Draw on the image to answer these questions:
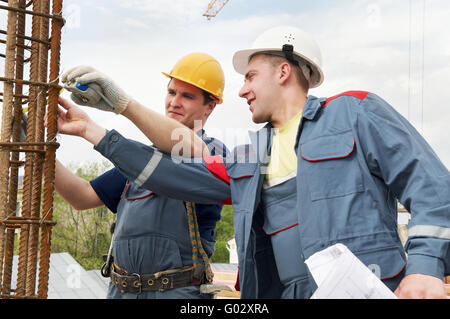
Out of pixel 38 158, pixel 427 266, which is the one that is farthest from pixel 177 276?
pixel 427 266

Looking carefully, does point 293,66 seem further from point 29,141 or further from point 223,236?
point 223,236

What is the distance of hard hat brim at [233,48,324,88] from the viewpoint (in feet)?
10.9

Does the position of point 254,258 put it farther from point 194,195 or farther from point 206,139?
point 206,139

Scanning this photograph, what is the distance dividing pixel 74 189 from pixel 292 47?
224 cm

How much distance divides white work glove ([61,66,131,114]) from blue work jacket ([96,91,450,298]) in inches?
9.1

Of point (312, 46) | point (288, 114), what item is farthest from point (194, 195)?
point (312, 46)

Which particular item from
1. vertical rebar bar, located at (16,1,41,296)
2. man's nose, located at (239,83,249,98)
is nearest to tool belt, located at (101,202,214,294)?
vertical rebar bar, located at (16,1,41,296)

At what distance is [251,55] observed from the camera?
3.49m

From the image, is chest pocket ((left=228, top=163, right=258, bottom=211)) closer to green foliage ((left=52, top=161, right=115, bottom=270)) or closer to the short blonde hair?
the short blonde hair
